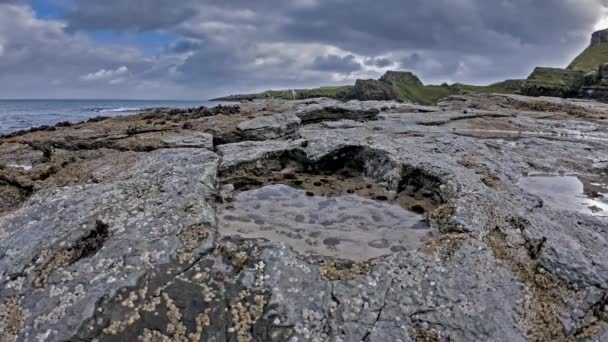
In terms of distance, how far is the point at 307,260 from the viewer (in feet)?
33.9

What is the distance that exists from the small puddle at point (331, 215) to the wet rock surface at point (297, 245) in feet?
0.32

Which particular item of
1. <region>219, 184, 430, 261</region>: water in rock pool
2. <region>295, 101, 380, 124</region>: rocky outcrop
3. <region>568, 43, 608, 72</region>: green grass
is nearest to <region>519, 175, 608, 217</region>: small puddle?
<region>219, 184, 430, 261</region>: water in rock pool

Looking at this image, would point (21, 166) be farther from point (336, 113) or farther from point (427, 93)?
point (427, 93)

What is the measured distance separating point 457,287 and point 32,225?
474 inches

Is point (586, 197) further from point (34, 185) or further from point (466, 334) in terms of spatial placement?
point (34, 185)

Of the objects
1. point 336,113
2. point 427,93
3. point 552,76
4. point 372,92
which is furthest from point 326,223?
point 427,93

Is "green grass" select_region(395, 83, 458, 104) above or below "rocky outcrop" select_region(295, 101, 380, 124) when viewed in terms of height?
above

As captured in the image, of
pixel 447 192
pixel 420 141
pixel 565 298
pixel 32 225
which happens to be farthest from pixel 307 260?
pixel 420 141

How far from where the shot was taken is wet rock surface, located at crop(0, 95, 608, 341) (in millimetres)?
8523

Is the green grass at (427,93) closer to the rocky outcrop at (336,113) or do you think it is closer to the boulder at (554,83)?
the boulder at (554,83)

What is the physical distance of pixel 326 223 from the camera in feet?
44.4

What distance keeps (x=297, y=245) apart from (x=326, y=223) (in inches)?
83.3

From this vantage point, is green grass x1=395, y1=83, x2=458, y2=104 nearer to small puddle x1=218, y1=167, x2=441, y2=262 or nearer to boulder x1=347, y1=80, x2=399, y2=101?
boulder x1=347, y1=80, x2=399, y2=101

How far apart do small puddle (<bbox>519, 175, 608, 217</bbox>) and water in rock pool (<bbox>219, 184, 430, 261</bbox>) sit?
6221 millimetres
